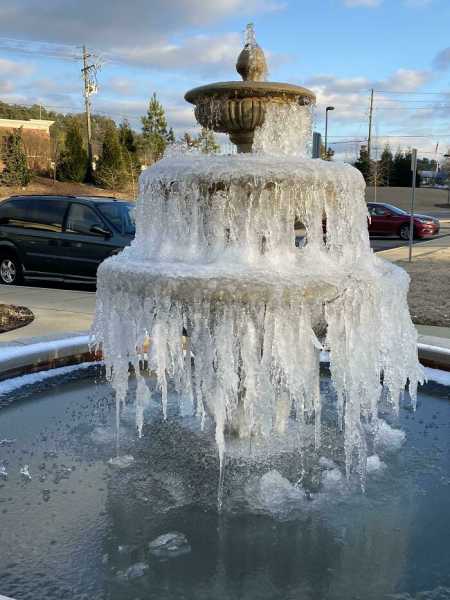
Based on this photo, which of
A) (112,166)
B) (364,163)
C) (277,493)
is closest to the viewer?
(277,493)

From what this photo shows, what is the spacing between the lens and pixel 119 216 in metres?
11.1

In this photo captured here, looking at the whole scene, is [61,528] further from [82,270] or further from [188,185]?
[82,270]

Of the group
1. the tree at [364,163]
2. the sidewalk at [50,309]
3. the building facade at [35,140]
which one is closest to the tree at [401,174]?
the tree at [364,163]

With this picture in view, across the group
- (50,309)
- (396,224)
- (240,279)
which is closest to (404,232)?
(396,224)

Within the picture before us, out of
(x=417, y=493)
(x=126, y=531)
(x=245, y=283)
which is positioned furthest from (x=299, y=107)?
(x=126, y=531)

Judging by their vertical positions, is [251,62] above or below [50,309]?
above

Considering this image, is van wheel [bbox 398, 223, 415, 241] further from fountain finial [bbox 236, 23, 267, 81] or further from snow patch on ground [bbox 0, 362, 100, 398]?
fountain finial [bbox 236, 23, 267, 81]

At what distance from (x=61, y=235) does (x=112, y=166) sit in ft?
109

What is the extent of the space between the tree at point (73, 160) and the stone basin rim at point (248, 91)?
4219 centimetres

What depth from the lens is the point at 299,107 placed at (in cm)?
433

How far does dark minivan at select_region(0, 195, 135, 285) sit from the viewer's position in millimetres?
10773

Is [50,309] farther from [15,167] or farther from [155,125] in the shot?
[155,125]

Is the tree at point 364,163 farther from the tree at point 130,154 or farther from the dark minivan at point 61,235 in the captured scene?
the dark minivan at point 61,235

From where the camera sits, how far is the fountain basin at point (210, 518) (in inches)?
108
